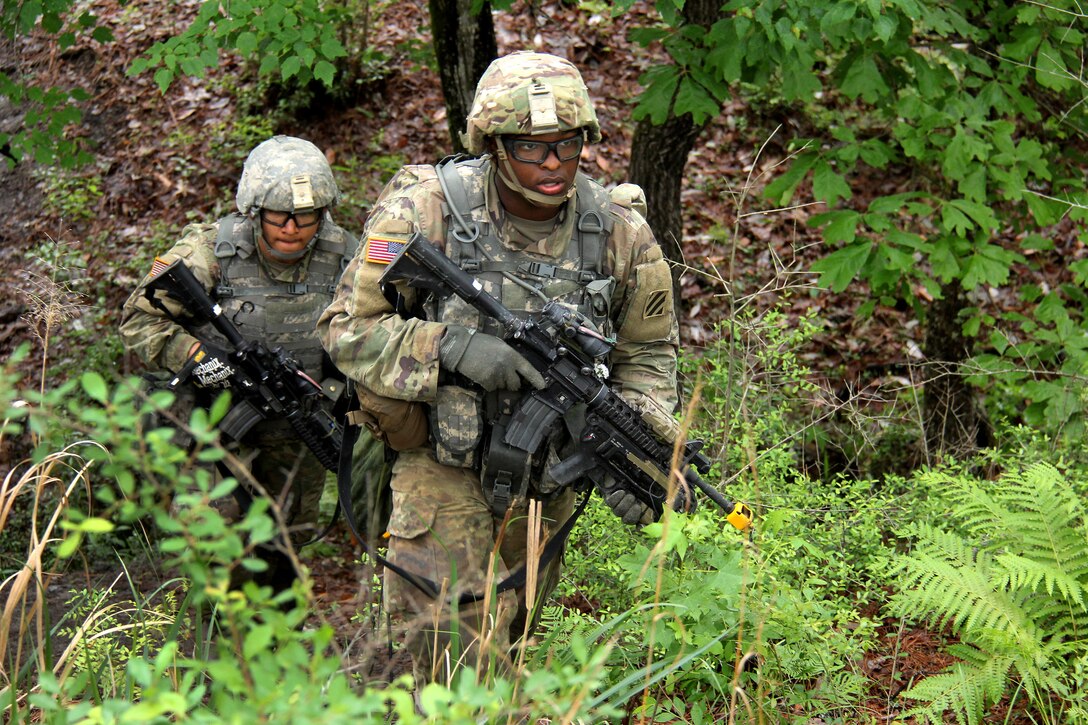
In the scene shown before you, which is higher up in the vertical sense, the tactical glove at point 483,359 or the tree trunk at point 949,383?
the tactical glove at point 483,359

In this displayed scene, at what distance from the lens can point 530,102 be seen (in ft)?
12.2

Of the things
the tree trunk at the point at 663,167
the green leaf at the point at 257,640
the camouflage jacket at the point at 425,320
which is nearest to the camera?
the green leaf at the point at 257,640

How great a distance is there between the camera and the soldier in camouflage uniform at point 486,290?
12.3ft

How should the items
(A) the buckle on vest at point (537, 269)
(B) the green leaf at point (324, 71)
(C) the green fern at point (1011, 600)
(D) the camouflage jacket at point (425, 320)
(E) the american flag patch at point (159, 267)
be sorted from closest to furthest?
(C) the green fern at point (1011, 600) → (D) the camouflage jacket at point (425, 320) → (A) the buckle on vest at point (537, 269) → (E) the american flag patch at point (159, 267) → (B) the green leaf at point (324, 71)

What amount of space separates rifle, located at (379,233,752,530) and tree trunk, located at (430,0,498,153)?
124 inches

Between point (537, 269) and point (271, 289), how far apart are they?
191 cm

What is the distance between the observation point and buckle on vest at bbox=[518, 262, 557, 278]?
3863 millimetres

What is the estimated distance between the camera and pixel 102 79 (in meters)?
10.2

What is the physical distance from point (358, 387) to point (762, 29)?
2560 mm

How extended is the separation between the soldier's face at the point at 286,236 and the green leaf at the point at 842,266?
2.42 m

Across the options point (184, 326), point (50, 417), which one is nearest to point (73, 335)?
point (184, 326)

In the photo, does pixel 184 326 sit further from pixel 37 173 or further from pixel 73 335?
pixel 37 173

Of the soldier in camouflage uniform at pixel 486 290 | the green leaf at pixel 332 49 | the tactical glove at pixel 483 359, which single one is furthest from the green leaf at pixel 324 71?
the tactical glove at pixel 483 359

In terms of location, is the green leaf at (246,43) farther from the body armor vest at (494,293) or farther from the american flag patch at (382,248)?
the american flag patch at (382,248)
